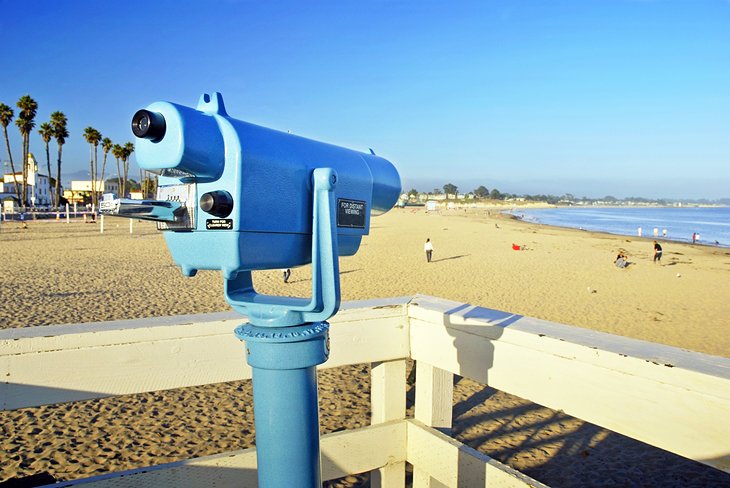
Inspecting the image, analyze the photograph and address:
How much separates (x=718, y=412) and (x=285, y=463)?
0.96 metres

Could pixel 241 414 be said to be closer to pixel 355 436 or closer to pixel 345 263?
pixel 355 436

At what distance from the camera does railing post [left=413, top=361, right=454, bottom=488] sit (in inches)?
80.0

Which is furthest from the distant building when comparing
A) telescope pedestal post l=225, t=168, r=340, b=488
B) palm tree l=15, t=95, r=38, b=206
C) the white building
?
telescope pedestal post l=225, t=168, r=340, b=488

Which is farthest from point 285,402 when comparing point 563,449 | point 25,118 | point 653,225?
point 653,225

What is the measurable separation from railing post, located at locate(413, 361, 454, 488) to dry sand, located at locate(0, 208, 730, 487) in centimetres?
241

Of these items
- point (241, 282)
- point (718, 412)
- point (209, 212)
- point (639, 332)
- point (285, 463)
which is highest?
point (209, 212)

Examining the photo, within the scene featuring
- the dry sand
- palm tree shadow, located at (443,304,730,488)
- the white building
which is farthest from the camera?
the white building

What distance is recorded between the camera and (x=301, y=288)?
1438 centimetres

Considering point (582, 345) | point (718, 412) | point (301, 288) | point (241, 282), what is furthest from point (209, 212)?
point (301, 288)

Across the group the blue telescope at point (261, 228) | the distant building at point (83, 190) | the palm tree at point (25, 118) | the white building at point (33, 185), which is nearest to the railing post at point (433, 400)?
the blue telescope at point (261, 228)

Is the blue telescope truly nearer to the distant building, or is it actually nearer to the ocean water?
the ocean water

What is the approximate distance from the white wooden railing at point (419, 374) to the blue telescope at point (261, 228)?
519 millimetres

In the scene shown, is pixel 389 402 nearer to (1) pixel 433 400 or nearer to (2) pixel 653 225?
(1) pixel 433 400

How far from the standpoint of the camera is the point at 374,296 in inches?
506
